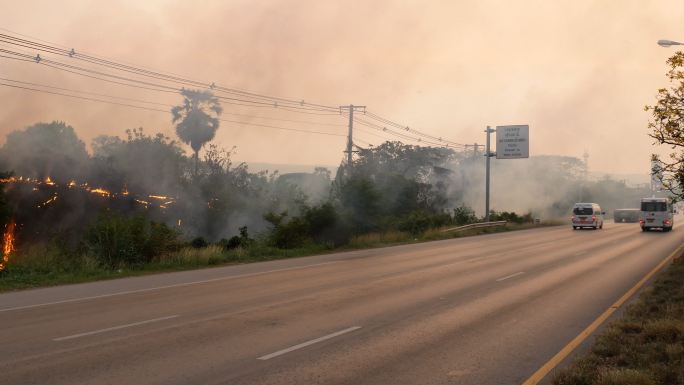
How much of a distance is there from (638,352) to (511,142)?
40.6 metres

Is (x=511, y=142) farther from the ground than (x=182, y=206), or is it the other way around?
(x=511, y=142)

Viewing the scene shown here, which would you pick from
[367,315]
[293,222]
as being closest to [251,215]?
[293,222]

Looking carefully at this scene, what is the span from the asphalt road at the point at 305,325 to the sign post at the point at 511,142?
96.5ft

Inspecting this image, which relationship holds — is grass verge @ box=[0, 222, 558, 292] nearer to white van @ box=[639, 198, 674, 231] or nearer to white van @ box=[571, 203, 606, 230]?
white van @ box=[571, 203, 606, 230]

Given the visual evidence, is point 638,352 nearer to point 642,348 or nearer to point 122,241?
point 642,348

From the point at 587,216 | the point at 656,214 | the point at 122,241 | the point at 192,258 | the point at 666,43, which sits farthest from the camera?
the point at 587,216

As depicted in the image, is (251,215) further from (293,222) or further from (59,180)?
(293,222)

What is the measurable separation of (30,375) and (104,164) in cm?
3635

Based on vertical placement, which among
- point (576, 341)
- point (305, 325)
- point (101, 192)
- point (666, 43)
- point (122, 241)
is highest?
point (666, 43)

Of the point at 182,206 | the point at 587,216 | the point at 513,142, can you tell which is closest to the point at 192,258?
the point at 182,206

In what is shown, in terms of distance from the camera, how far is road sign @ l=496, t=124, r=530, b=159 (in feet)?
149

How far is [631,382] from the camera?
18.3ft

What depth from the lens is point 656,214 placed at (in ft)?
136

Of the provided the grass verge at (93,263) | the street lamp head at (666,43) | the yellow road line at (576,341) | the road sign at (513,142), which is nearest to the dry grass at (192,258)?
the grass verge at (93,263)
